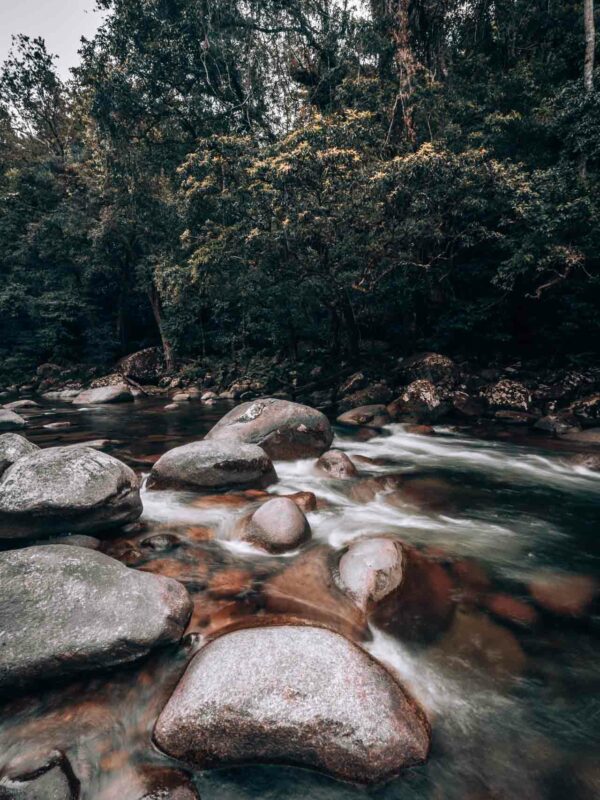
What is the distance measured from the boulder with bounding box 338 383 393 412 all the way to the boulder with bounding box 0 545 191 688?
9.38m

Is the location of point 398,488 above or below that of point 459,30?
below

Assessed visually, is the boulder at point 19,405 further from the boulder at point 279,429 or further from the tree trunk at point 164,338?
the boulder at point 279,429

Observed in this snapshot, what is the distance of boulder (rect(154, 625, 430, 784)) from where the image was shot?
2.15 metres

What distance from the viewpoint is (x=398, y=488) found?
6383mm

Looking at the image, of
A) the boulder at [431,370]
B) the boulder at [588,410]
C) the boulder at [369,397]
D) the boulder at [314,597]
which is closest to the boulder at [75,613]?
the boulder at [314,597]

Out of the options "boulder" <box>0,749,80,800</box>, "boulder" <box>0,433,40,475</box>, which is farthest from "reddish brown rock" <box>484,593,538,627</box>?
"boulder" <box>0,433,40,475</box>

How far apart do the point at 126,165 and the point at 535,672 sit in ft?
63.2

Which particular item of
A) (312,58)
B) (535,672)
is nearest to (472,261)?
(312,58)

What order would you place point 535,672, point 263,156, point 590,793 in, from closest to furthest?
point 590,793 → point 535,672 → point 263,156

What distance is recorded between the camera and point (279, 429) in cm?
738

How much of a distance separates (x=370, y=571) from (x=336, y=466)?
→ 3096 millimetres

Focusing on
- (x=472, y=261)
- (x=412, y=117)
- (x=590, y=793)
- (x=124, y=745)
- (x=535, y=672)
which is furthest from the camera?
(x=472, y=261)

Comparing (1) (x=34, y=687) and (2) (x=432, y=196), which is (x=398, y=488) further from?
(2) (x=432, y=196)

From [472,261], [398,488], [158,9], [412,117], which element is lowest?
[398,488]
